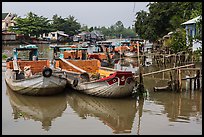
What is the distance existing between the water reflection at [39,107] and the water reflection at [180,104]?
3955mm

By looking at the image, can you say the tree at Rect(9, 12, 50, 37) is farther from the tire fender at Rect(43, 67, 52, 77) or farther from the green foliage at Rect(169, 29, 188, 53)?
the tire fender at Rect(43, 67, 52, 77)

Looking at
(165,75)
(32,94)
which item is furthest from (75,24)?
(32,94)

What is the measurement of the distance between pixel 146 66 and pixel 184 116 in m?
15.7

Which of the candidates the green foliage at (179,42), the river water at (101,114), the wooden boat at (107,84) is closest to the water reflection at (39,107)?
the river water at (101,114)

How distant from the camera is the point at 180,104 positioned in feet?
43.4

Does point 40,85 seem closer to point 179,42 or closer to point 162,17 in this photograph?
point 179,42

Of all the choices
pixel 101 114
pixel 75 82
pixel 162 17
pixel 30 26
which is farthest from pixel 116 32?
pixel 101 114

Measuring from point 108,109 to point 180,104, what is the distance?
2.97 meters

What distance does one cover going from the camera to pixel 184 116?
37.6 ft

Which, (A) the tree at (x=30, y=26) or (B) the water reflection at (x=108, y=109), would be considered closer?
(B) the water reflection at (x=108, y=109)

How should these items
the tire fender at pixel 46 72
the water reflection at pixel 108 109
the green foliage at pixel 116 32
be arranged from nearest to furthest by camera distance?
the water reflection at pixel 108 109 → the tire fender at pixel 46 72 → the green foliage at pixel 116 32

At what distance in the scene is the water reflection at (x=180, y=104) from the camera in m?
11.5

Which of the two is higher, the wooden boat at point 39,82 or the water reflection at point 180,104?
the wooden boat at point 39,82

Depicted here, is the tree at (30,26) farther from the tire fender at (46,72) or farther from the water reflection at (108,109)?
the tire fender at (46,72)
